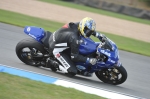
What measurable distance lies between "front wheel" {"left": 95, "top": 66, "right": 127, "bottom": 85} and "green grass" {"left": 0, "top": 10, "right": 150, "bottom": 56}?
4548mm

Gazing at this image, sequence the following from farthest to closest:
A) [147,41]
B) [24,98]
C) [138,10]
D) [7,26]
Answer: [138,10] < [147,41] < [7,26] < [24,98]

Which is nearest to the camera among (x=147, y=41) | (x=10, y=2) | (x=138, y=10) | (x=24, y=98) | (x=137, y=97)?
(x=24, y=98)

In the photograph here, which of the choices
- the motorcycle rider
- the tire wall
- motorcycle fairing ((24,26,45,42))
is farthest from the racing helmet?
the tire wall

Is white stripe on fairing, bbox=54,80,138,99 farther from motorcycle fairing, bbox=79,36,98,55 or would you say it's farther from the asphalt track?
motorcycle fairing, bbox=79,36,98,55

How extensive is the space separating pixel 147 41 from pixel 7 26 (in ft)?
21.0

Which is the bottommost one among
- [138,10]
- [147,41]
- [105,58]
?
[105,58]

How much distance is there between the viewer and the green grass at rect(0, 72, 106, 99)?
17.6 ft

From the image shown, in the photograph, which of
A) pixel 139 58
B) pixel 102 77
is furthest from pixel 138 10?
pixel 102 77

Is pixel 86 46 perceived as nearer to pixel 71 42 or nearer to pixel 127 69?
pixel 71 42

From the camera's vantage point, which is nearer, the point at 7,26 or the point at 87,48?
the point at 87,48

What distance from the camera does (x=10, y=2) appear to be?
20172 millimetres

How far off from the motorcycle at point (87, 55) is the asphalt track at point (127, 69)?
0.16 m

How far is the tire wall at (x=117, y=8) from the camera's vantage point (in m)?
23.3

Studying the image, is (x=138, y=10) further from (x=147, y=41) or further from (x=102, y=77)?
(x=102, y=77)
